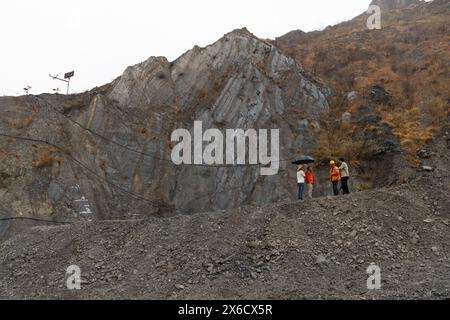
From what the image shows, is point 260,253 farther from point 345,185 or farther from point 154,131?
point 154,131

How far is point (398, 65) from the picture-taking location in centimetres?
2820

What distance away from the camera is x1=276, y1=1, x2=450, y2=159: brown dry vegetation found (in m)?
23.1

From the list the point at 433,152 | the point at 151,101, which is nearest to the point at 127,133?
the point at 151,101

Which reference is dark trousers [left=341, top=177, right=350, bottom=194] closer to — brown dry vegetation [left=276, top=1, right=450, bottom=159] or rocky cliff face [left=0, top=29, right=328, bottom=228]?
rocky cliff face [left=0, top=29, right=328, bottom=228]

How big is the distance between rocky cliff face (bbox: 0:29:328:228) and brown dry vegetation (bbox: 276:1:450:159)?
295 cm

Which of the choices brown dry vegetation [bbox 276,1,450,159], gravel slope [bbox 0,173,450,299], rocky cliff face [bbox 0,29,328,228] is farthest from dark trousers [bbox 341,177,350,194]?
brown dry vegetation [bbox 276,1,450,159]

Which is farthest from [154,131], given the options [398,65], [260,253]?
[398,65]

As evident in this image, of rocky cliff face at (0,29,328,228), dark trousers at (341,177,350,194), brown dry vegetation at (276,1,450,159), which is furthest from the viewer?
brown dry vegetation at (276,1,450,159)

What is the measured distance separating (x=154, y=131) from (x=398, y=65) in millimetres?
15435

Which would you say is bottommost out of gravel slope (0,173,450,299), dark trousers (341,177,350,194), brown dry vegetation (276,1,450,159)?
gravel slope (0,173,450,299)

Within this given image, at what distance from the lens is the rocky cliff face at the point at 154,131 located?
19.6m

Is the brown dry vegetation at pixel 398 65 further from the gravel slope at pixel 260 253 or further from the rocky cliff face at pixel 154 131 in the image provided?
the gravel slope at pixel 260 253
